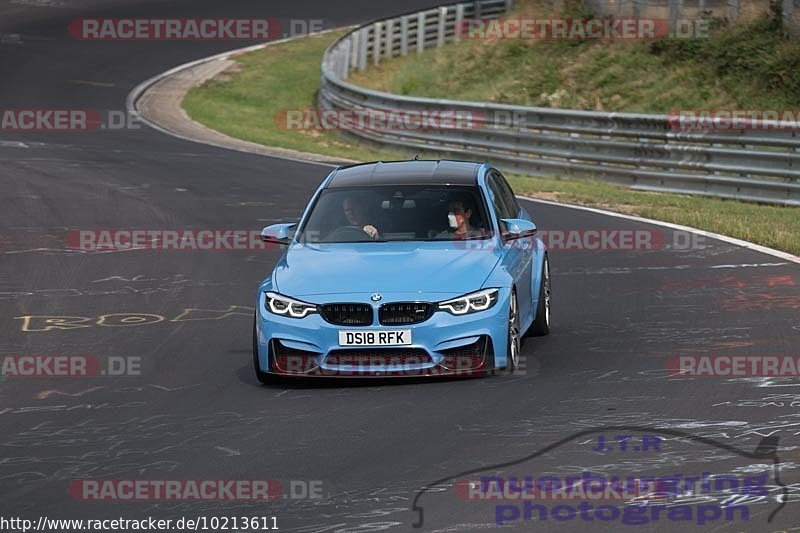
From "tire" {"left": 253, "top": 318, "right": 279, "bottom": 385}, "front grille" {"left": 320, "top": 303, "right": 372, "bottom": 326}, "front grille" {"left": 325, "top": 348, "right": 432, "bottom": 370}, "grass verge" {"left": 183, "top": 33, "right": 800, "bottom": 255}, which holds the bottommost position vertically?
"grass verge" {"left": 183, "top": 33, "right": 800, "bottom": 255}

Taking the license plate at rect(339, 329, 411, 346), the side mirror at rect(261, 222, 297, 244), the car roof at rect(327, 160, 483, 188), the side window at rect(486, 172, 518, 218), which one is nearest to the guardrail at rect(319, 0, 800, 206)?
the side window at rect(486, 172, 518, 218)

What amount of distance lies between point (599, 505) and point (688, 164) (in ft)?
52.9

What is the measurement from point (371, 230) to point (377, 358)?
1.54 m

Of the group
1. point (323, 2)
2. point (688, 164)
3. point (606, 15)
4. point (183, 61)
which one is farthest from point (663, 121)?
point (323, 2)

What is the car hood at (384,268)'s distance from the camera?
409 inches

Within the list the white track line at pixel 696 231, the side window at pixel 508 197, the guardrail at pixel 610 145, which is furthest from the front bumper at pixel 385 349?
the guardrail at pixel 610 145

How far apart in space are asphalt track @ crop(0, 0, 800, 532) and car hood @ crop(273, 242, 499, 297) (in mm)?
683

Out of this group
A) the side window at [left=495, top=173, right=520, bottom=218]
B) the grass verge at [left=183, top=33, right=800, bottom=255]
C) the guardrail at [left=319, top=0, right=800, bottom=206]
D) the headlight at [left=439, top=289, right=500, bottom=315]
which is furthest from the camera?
the guardrail at [left=319, top=0, right=800, bottom=206]

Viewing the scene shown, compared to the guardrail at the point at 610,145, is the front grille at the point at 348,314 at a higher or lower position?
higher

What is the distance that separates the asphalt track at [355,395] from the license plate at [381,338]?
324 mm

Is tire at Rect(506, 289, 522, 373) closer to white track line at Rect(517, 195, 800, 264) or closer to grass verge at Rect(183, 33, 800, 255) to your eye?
white track line at Rect(517, 195, 800, 264)

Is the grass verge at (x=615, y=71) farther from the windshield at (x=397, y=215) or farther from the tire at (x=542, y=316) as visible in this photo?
the windshield at (x=397, y=215)

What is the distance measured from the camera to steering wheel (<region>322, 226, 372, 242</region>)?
37.6ft

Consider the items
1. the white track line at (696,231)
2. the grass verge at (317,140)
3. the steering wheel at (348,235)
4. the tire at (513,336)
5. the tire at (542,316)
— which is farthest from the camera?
the grass verge at (317,140)
